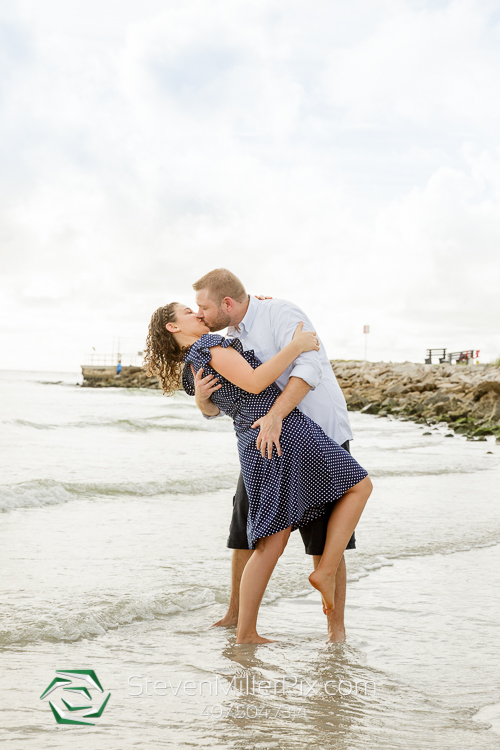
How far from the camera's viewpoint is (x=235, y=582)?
3691mm

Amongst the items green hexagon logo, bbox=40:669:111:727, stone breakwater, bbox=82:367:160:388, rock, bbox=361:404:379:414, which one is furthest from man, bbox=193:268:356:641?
stone breakwater, bbox=82:367:160:388

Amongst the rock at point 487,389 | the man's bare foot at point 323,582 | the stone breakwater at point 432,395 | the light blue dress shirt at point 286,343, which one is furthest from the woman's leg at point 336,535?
the rock at point 487,389

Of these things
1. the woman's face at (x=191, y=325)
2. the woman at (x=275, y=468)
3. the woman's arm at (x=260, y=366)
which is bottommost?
the woman at (x=275, y=468)

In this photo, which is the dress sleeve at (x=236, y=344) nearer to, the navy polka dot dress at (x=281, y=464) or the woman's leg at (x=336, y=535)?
the navy polka dot dress at (x=281, y=464)

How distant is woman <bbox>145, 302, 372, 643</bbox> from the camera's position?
3.06m

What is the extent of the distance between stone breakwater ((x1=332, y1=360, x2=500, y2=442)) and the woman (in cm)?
1345

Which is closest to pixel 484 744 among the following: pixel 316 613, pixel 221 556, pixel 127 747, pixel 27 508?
pixel 127 747

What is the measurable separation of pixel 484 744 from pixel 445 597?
1.97 m

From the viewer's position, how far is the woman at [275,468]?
3.06 meters

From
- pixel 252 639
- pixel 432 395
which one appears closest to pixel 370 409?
pixel 432 395

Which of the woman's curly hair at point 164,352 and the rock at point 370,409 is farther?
the rock at point 370,409

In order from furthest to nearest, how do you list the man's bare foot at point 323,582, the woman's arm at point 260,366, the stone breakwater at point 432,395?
the stone breakwater at point 432,395
the man's bare foot at point 323,582
the woman's arm at point 260,366

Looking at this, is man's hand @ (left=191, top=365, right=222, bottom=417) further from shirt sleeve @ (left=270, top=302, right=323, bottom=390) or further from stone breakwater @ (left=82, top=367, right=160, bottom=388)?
stone breakwater @ (left=82, top=367, right=160, bottom=388)

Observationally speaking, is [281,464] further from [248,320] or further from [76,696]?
[76,696]
